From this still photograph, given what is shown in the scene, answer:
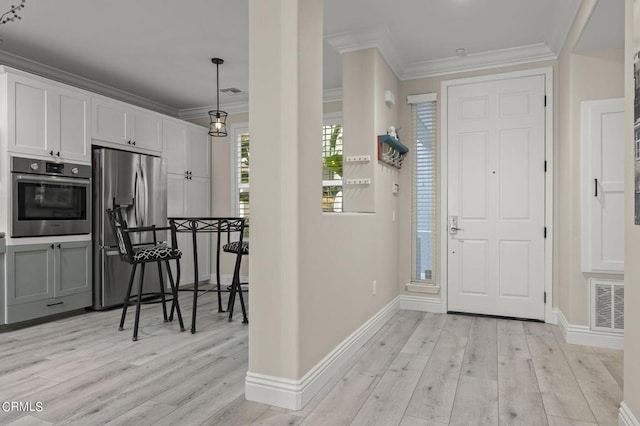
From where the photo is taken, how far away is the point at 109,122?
434cm

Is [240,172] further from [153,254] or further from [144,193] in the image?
[153,254]

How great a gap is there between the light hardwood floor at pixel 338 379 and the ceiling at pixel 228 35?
7.52 feet

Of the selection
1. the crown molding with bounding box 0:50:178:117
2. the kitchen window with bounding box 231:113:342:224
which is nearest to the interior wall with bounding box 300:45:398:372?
the kitchen window with bounding box 231:113:342:224

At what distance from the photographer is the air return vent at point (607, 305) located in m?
3.03

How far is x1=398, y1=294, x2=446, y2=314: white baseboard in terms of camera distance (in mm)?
4141

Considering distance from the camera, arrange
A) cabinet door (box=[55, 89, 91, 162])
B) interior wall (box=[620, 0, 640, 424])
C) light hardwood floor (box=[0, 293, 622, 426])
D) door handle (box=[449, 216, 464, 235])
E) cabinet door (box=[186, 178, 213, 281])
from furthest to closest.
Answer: cabinet door (box=[186, 178, 213, 281])
door handle (box=[449, 216, 464, 235])
cabinet door (box=[55, 89, 91, 162])
light hardwood floor (box=[0, 293, 622, 426])
interior wall (box=[620, 0, 640, 424])

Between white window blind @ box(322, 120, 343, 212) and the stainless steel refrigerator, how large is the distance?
2.00m

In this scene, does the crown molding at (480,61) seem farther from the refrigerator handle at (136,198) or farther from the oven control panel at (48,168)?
the oven control panel at (48,168)

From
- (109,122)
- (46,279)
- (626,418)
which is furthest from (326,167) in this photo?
(626,418)

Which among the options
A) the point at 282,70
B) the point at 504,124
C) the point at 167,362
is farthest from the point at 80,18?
the point at 504,124

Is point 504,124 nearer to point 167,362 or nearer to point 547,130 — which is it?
point 547,130

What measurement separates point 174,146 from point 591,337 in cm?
485

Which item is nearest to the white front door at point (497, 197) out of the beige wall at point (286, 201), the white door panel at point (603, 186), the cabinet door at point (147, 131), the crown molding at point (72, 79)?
the white door panel at point (603, 186)

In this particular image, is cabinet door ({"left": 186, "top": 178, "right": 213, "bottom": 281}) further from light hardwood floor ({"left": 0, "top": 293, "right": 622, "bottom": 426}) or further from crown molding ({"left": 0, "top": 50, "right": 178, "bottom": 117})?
light hardwood floor ({"left": 0, "top": 293, "right": 622, "bottom": 426})
